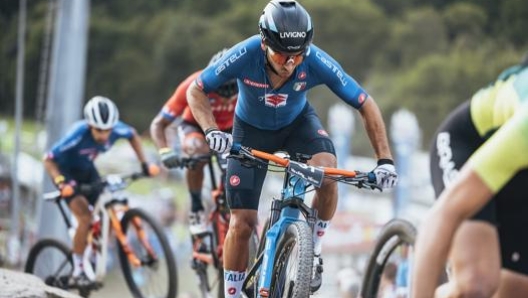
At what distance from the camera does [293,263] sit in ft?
21.6

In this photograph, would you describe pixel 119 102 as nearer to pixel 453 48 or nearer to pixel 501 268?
pixel 453 48

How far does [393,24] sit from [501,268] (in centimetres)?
6895

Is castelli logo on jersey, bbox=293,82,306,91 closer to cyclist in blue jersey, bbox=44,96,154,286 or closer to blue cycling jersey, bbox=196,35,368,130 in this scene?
blue cycling jersey, bbox=196,35,368,130

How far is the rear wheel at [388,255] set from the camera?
722 centimetres

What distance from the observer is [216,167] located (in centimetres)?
949

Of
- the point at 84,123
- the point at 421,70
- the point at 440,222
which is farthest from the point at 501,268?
the point at 421,70

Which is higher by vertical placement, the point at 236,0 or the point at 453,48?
the point at 236,0

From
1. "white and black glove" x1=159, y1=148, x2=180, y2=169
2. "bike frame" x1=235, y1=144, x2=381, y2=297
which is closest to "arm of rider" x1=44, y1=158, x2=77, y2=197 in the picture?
"white and black glove" x1=159, y1=148, x2=180, y2=169

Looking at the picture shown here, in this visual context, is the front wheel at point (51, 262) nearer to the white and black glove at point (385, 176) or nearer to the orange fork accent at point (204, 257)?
the orange fork accent at point (204, 257)

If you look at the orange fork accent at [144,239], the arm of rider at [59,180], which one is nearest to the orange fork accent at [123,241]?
the orange fork accent at [144,239]

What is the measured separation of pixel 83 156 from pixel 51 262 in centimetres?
132

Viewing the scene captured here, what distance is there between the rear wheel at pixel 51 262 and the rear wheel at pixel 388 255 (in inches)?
157

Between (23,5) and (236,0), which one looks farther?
(236,0)

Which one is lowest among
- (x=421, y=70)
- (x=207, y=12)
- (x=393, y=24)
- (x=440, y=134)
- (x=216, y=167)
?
(x=440, y=134)
